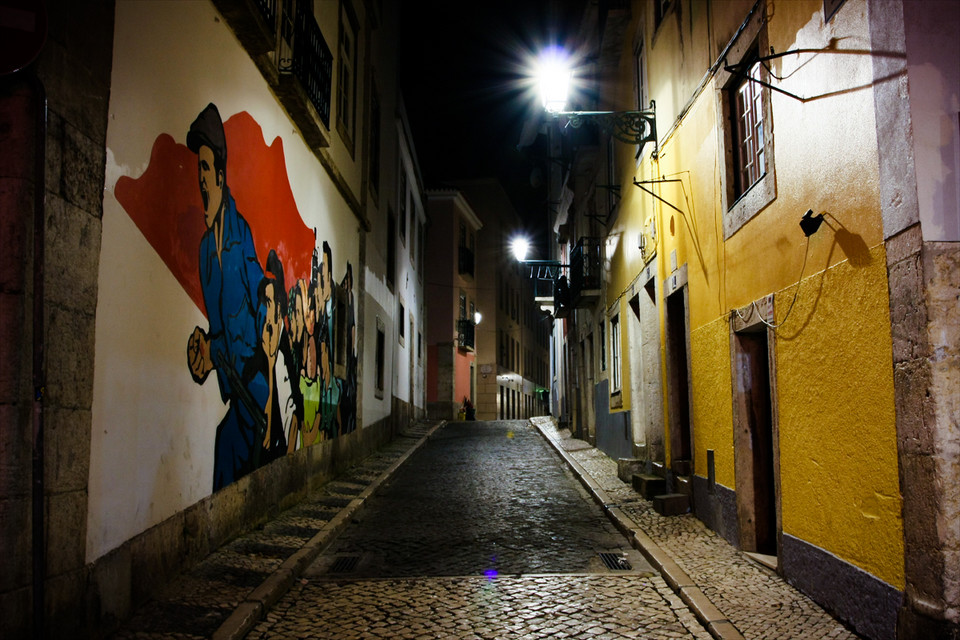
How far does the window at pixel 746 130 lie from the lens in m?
6.34

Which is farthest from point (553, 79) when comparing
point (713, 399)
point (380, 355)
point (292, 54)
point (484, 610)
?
point (380, 355)

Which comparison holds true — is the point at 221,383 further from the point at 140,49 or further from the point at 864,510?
the point at 864,510

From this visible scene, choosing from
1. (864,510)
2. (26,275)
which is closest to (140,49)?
(26,275)

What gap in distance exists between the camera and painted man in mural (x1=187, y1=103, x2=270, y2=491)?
21.1 ft

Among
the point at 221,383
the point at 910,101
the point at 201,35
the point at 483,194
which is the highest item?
the point at 483,194

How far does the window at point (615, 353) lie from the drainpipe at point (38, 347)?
1110cm

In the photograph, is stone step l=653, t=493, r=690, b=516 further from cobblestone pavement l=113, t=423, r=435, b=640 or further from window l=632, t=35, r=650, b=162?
window l=632, t=35, r=650, b=162

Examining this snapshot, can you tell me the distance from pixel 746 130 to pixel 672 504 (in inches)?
169

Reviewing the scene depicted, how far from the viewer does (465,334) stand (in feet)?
113

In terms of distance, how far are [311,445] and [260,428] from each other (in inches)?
88.4

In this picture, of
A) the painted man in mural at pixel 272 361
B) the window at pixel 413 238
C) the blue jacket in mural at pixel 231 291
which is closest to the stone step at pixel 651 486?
the painted man in mural at pixel 272 361

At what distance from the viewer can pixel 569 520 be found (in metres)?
8.92

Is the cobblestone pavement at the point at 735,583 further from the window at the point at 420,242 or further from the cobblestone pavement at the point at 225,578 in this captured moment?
the window at the point at 420,242

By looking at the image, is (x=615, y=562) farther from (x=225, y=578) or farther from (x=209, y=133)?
(x=209, y=133)
